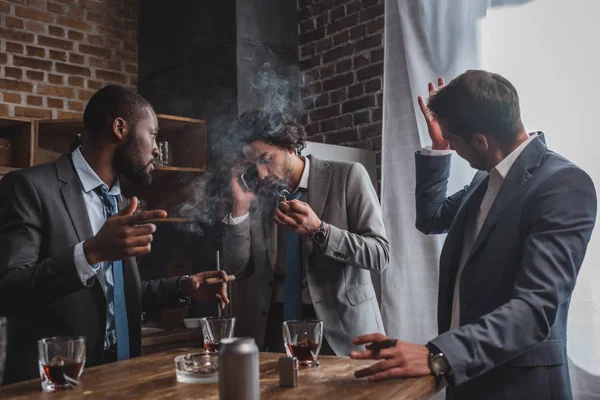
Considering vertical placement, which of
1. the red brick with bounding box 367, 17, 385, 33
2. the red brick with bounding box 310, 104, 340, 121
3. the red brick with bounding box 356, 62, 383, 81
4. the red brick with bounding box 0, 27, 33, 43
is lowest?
the red brick with bounding box 310, 104, 340, 121

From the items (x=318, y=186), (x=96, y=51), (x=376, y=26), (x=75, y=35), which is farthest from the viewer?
(x=96, y=51)

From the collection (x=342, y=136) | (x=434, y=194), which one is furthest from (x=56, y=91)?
(x=434, y=194)

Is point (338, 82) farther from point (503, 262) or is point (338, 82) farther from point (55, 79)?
point (503, 262)

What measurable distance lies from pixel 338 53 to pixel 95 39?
192cm

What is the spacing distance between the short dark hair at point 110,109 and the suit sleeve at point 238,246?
0.74m

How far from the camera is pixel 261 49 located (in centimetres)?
387

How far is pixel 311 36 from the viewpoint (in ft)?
13.3

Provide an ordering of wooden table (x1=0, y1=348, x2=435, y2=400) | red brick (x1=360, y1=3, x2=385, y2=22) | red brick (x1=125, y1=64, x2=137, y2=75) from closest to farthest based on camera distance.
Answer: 1. wooden table (x1=0, y1=348, x2=435, y2=400)
2. red brick (x1=360, y1=3, x2=385, y2=22)
3. red brick (x1=125, y1=64, x2=137, y2=75)

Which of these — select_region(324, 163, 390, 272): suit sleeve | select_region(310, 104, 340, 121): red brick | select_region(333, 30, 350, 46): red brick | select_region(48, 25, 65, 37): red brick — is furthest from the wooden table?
select_region(48, 25, 65, 37): red brick

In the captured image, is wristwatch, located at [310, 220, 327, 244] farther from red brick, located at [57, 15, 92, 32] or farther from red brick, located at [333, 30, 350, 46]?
red brick, located at [57, 15, 92, 32]

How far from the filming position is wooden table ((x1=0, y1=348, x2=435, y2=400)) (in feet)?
Answer: 4.33

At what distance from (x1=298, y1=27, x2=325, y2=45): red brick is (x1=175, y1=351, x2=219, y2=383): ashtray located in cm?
291

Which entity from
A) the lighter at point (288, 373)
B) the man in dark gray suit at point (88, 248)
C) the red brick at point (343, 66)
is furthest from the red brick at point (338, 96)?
the lighter at point (288, 373)

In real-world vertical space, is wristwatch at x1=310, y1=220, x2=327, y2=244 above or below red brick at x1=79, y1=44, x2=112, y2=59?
below
